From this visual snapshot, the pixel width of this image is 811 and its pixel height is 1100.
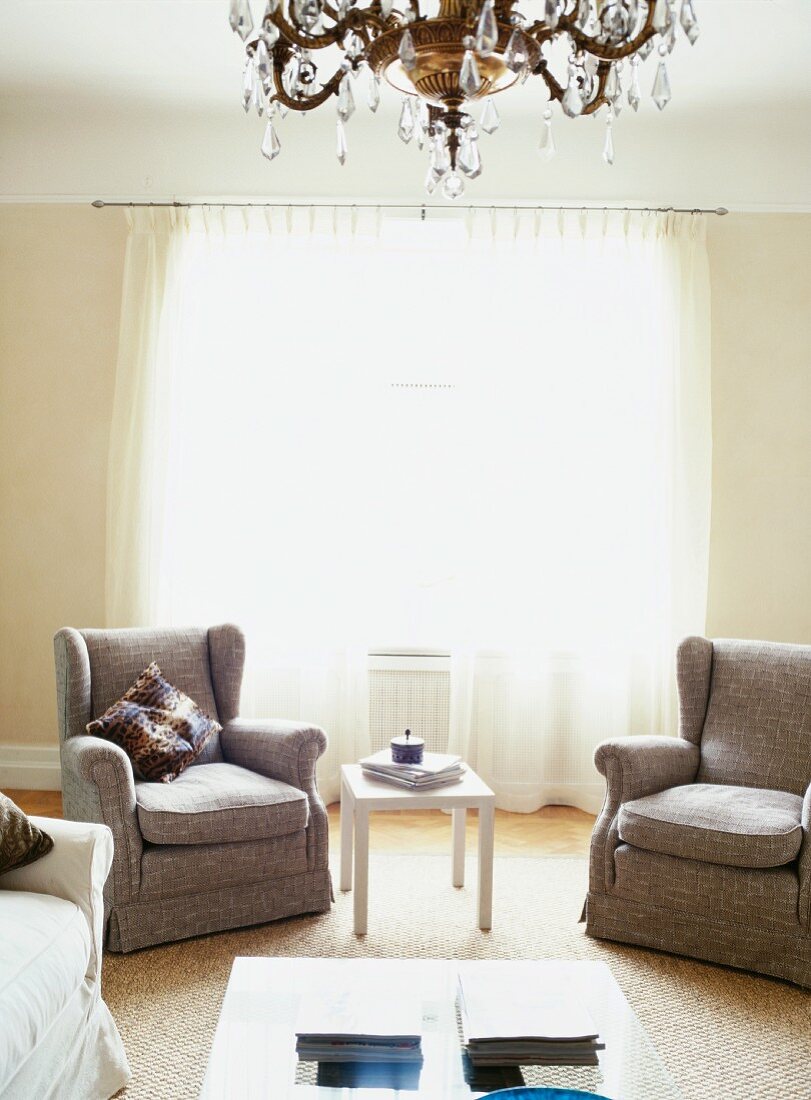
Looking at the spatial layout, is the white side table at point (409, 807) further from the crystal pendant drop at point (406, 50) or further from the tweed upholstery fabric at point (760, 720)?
the crystal pendant drop at point (406, 50)

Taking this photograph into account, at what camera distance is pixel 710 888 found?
9.82ft

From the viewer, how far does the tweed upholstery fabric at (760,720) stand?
3384mm

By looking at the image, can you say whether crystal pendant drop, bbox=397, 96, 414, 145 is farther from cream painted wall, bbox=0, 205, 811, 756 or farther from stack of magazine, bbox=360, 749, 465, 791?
cream painted wall, bbox=0, 205, 811, 756

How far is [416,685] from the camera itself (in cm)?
472

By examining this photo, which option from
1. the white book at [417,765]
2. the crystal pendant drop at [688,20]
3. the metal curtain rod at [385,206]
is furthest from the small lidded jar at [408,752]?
the metal curtain rod at [385,206]

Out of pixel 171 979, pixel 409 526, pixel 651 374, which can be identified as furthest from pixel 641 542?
pixel 171 979

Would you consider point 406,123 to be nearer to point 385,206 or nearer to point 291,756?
point 291,756

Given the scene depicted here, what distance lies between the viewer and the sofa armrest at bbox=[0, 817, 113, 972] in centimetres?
227

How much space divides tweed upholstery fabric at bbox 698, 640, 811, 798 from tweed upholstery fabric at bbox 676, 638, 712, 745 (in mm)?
27

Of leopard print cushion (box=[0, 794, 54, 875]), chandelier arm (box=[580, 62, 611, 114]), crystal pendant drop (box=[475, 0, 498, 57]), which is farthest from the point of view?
leopard print cushion (box=[0, 794, 54, 875])

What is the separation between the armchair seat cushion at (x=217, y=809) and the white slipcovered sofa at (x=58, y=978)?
0.63 metres

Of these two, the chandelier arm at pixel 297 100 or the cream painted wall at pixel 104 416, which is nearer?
the chandelier arm at pixel 297 100

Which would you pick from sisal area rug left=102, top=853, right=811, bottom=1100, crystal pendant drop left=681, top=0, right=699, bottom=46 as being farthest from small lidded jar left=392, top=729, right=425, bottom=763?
crystal pendant drop left=681, top=0, right=699, bottom=46

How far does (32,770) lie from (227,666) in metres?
1.57
